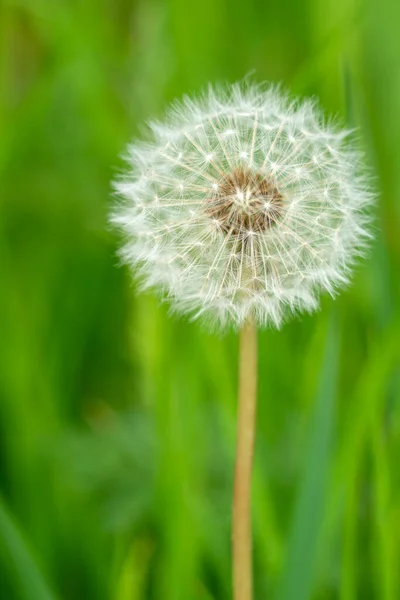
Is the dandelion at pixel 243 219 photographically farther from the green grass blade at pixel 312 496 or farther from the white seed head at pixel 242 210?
the green grass blade at pixel 312 496

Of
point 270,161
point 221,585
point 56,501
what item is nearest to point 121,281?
point 56,501

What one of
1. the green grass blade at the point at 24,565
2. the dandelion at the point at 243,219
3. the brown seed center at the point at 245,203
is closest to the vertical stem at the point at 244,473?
the dandelion at the point at 243,219

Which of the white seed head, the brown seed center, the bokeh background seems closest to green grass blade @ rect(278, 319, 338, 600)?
the bokeh background

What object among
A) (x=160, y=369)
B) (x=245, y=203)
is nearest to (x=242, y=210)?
(x=245, y=203)

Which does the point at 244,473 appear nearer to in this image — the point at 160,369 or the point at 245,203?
the point at 245,203

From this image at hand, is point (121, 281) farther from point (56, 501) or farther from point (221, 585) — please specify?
point (221, 585)
